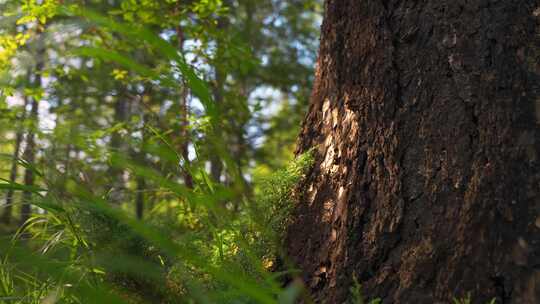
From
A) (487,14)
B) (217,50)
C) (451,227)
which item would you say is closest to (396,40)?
(487,14)

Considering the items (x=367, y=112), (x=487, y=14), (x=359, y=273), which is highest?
(x=487, y=14)

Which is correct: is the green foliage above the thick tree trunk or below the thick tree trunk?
below

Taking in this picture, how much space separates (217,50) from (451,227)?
2.81m

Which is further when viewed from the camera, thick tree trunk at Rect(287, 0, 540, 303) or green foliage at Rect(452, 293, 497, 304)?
thick tree trunk at Rect(287, 0, 540, 303)

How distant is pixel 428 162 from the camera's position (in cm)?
155

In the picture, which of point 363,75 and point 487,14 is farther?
point 363,75

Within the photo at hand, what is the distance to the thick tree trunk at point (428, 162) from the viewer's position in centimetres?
140

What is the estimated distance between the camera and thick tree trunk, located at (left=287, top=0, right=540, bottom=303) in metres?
1.40

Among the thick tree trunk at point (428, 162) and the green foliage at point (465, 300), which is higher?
the thick tree trunk at point (428, 162)

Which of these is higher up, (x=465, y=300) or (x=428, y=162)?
(x=428, y=162)

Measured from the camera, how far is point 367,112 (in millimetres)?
1739

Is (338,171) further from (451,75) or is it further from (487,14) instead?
(487,14)

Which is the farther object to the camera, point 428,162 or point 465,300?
point 428,162

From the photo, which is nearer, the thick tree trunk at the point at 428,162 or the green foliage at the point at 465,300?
the green foliage at the point at 465,300
